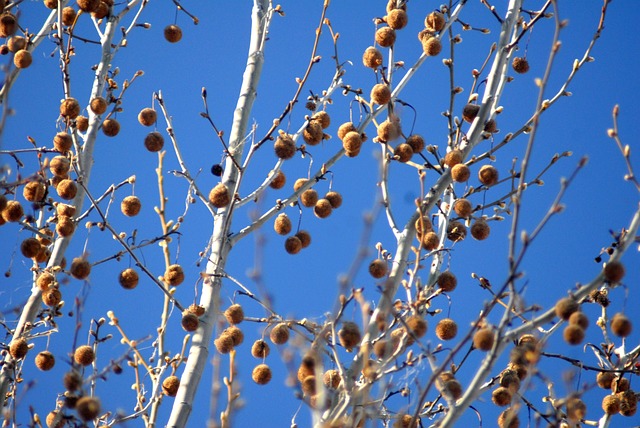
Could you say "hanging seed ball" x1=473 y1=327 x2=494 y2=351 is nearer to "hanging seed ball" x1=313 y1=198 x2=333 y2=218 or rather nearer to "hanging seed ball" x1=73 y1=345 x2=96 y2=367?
"hanging seed ball" x1=313 y1=198 x2=333 y2=218

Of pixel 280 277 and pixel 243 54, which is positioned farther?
pixel 243 54

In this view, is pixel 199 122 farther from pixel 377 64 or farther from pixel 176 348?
pixel 377 64

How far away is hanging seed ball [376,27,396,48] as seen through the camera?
455 cm

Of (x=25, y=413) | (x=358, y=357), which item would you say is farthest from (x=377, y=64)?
(x=25, y=413)

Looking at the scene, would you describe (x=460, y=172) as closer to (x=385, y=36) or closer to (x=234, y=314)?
(x=385, y=36)

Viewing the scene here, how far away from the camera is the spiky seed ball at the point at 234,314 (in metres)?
4.42

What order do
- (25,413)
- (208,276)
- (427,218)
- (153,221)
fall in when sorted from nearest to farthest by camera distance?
(427,218), (208,276), (25,413), (153,221)

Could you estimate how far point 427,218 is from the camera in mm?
4211

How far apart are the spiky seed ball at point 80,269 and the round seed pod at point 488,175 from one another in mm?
1994

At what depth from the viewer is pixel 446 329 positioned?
13.2 ft

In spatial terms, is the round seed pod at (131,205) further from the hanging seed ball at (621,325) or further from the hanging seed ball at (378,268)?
the hanging seed ball at (621,325)

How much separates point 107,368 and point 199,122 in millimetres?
27624

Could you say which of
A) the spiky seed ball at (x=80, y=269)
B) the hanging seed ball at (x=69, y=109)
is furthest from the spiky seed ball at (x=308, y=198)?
the hanging seed ball at (x=69, y=109)

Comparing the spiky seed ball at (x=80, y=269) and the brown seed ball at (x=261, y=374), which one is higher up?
the spiky seed ball at (x=80, y=269)
